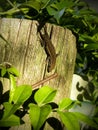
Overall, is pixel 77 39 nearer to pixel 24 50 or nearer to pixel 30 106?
pixel 24 50

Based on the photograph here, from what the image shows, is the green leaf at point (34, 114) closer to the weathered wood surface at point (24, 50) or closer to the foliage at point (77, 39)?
the foliage at point (77, 39)

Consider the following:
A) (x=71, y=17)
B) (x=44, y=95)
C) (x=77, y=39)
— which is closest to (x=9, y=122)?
(x=44, y=95)

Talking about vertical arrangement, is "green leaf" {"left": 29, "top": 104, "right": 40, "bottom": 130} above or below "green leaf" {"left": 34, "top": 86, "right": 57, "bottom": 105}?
below

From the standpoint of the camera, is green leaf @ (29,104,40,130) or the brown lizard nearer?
green leaf @ (29,104,40,130)

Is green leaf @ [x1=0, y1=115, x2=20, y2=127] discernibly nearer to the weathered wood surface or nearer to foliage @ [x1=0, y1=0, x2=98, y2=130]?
foliage @ [x1=0, y1=0, x2=98, y2=130]

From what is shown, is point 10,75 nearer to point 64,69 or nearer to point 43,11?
point 64,69

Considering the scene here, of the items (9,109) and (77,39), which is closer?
(9,109)

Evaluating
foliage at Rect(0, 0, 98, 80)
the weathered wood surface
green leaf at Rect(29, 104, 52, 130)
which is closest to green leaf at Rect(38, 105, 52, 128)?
green leaf at Rect(29, 104, 52, 130)
